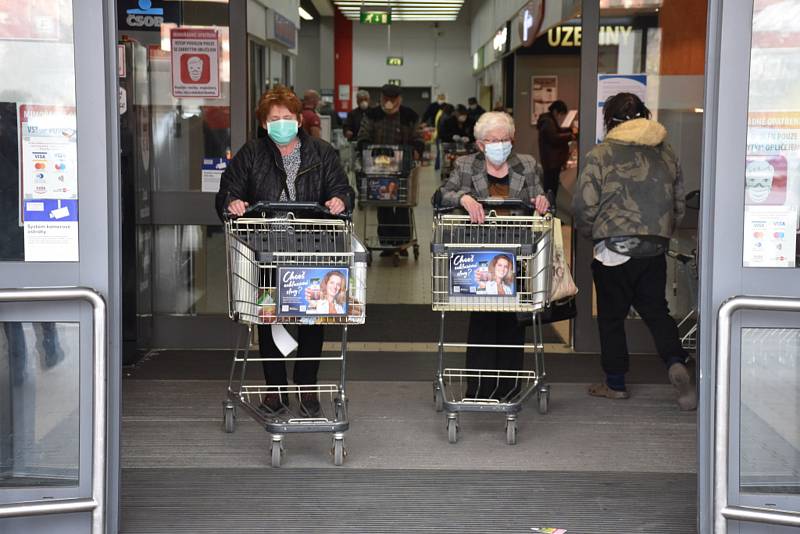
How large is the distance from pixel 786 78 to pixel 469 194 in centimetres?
209

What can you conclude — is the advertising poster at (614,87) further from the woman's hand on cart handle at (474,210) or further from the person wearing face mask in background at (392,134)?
the person wearing face mask in background at (392,134)

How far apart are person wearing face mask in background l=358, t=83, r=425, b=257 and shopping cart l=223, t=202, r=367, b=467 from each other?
20.0 feet

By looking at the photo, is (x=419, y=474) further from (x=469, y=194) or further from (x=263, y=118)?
(x=263, y=118)

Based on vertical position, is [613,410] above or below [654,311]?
below

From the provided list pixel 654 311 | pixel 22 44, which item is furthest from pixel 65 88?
pixel 654 311

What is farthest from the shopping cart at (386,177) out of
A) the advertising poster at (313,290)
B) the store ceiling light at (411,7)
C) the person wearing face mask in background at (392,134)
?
the store ceiling light at (411,7)

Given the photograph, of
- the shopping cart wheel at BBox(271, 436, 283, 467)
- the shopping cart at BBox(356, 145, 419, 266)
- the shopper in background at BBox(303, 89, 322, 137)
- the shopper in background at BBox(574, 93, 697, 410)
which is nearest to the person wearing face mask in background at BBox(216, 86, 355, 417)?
the shopping cart wheel at BBox(271, 436, 283, 467)

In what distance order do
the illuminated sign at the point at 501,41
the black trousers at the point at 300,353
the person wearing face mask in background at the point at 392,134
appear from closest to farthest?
the black trousers at the point at 300,353, the person wearing face mask in background at the point at 392,134, the illuminated sign at the point at 501,41

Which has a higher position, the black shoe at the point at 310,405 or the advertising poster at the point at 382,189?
the advertising poster at the point at 382,189

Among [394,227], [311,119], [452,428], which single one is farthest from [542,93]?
[452,428]

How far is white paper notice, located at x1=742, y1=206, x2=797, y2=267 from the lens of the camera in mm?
3658

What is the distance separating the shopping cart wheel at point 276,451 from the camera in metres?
4.76

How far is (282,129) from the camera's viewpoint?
5.12 meters

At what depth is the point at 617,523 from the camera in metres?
4.15
